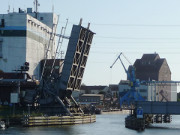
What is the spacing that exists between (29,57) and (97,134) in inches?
2003

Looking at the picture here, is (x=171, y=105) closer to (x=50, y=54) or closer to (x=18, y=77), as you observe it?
(x=18, y=77)

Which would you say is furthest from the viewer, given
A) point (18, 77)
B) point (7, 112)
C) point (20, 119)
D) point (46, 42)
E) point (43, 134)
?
point (46, 42)

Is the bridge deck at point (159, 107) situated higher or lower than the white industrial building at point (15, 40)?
lower

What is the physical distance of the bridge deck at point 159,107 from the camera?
80.9 m

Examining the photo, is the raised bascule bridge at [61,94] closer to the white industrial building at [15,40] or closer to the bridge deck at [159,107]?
the bridge deck at [159,107]

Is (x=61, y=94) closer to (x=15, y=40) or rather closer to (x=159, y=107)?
(x=159, y=107)

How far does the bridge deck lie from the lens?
8088 centimetres

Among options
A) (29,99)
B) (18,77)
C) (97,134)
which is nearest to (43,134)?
(97,134)

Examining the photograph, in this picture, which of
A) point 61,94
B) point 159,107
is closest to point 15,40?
point 61,94

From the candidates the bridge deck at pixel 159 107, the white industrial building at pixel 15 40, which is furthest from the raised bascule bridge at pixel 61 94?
the white industrial building at pixel 15 40

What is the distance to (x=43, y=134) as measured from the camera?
6228cm

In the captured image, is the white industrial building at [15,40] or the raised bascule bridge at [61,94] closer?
the raised bascule bridge at [61,94]

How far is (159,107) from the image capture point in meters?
81.3

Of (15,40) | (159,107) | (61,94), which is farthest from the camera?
(15,40)
